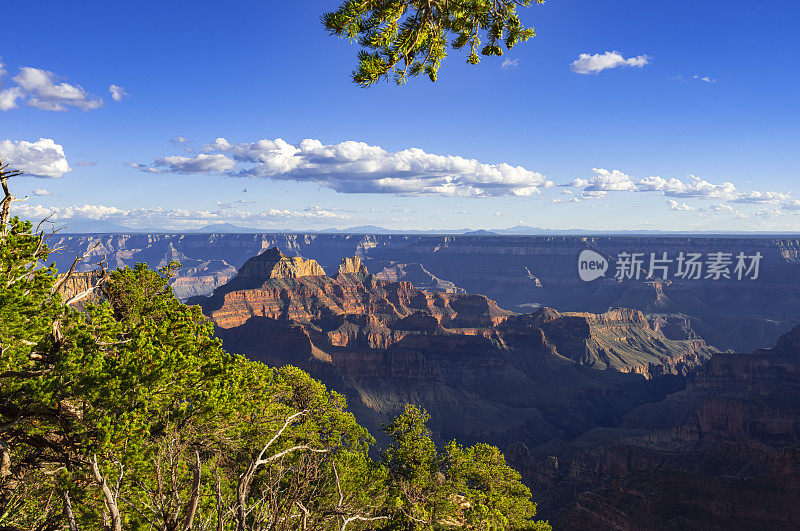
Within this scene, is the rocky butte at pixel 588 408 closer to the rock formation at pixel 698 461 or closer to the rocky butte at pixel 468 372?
the rock formation at pixel 698 461

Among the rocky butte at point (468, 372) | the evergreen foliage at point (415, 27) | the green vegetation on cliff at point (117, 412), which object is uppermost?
the evergreen foliage at point (415, 27)

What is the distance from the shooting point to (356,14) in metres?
10.3

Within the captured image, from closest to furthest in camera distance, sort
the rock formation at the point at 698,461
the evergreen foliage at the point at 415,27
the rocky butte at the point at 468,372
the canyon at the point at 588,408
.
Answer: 1. the evergreen foliage at the point at 415,27
2. the rock formation at the point at 698,461
3. the canyon at the point at 588,408
4. the rocky butte at the point at 468,372

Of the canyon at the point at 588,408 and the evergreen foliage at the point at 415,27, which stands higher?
the evergreen foliage at the point at 415,27

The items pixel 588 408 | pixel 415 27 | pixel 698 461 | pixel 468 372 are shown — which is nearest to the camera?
pixel 415 27

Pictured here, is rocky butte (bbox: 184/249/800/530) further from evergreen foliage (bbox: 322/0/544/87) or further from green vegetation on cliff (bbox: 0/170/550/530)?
evergreen foliage (bbox: 322/0/544/87)

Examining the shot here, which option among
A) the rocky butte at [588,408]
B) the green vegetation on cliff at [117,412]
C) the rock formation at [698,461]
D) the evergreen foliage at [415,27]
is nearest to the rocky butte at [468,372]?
the rocky butte at [588,408]

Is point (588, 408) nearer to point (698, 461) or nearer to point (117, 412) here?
point (698, 461)

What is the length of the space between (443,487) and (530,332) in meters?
168

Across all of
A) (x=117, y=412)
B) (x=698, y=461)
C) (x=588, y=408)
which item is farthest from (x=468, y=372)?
(x=117, y=412)

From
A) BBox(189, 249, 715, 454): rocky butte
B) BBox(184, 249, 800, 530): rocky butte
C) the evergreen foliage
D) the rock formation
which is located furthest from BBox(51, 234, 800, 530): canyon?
the evergreen foliage

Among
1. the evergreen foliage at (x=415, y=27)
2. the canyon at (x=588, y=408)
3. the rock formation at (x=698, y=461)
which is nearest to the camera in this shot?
the evergreen foliage at (x=415, y=27)

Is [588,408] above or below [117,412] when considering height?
below

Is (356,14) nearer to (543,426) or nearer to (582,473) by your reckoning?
(582,473)
